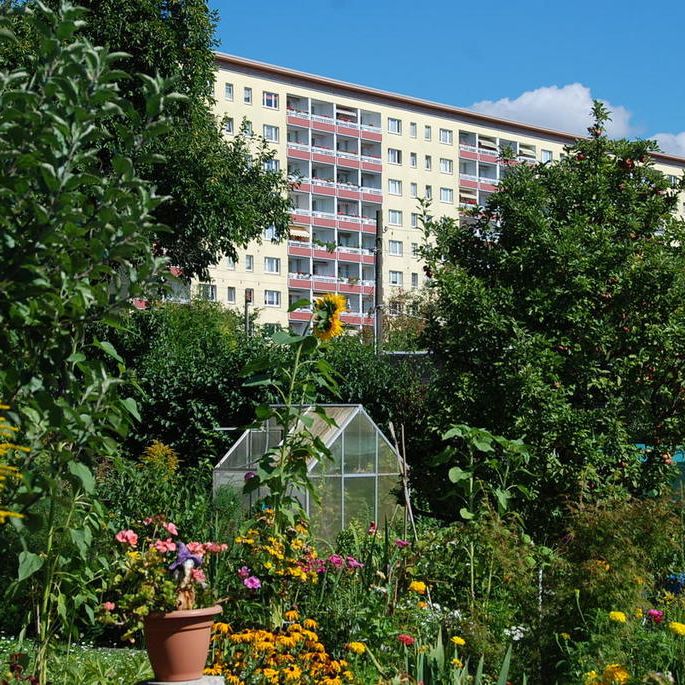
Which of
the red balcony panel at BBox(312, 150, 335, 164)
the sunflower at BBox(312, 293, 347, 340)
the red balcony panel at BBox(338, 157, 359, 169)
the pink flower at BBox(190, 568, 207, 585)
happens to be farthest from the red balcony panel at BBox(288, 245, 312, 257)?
the pink flower at BBox(190, 568, 207, 585)

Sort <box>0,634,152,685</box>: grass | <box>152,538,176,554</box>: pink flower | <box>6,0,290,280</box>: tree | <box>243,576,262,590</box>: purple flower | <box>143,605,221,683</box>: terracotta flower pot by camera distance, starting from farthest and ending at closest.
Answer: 1. <box>6,0,290,280</box>: tree
2. <box>243,576,262,590</box>: purple flower
3. <box>0,634,152,685</box>: grass
4. <box>152,538,176,554</box>: pink flower
5. <box>143,605,221,683</box>: terracotta flower pot

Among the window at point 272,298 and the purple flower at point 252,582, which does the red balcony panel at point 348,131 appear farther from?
the purple flower at point 252,582

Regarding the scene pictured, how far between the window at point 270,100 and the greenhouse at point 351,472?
61.1m

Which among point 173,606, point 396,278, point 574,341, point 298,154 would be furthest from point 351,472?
point 396,278

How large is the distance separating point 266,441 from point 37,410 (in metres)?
10.4

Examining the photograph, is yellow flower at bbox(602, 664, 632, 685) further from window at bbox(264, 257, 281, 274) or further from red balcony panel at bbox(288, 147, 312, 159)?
red balcony panel at bbox(288, 147, 312, 159)

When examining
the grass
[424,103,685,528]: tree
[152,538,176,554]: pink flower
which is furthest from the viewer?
[424,103,685,528]: tree

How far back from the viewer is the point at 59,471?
3.93 meters

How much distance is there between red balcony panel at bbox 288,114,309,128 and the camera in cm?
7356

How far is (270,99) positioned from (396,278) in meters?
16.5

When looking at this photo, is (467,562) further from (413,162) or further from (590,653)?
(413,162)

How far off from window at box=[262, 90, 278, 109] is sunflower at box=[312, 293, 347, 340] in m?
67.0

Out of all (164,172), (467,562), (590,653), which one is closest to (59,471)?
(590,653)

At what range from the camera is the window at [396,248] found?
Answer: 3118 inches
